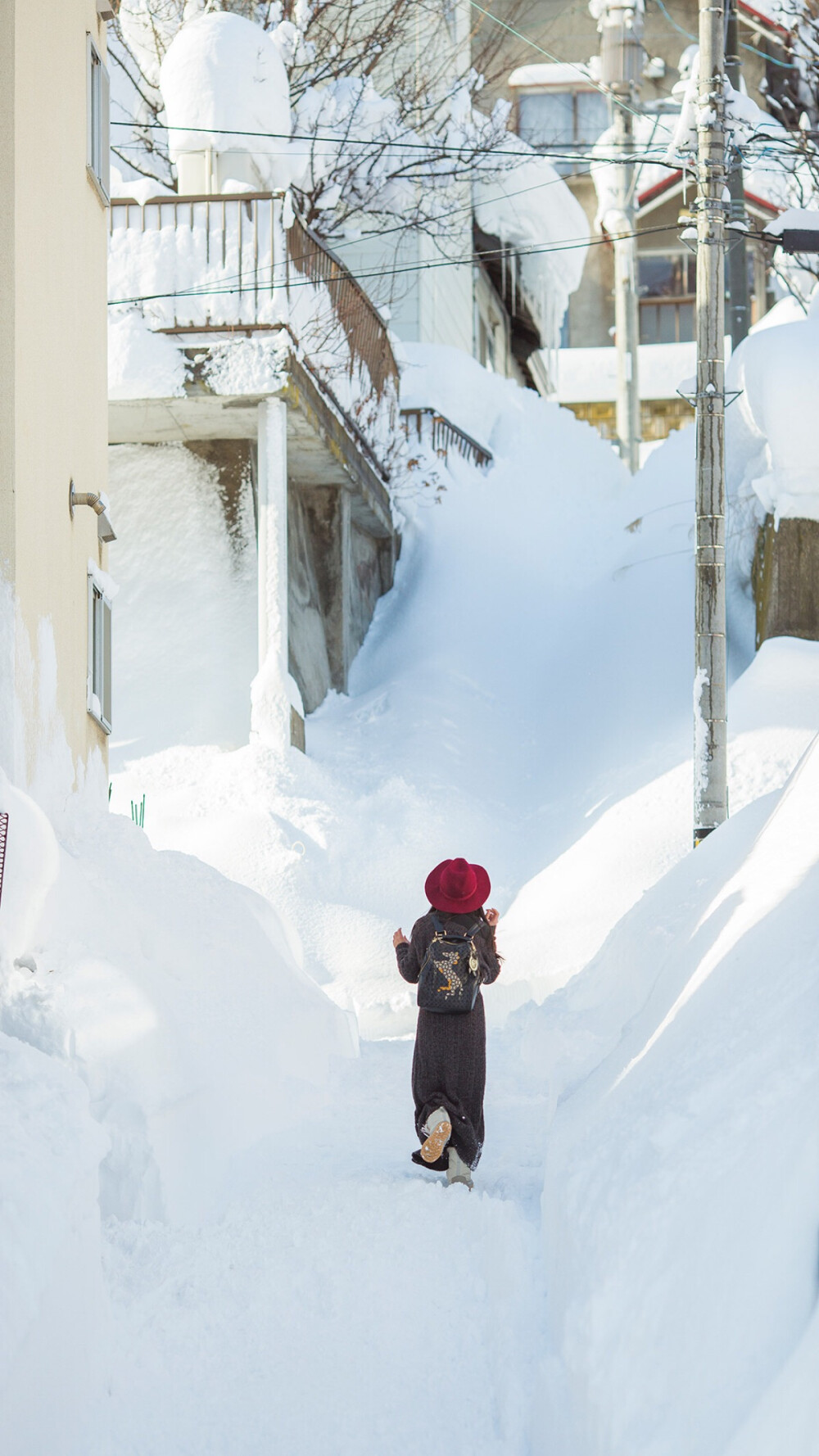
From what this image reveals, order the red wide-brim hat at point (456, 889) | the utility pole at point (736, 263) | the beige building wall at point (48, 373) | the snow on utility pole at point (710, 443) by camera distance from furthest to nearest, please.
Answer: the utility pole at point (736, 263) → the snow on utility pole at point (710, 443) → the beige building wall at point (48, 373) → the red wide-brim hat at point (456, 889)

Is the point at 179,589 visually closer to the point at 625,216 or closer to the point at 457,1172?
the point at 457,1172

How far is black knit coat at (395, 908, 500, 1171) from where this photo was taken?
5.91 m

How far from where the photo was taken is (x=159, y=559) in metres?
15.3

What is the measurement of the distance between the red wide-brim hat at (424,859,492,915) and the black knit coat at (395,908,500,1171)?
0.05m

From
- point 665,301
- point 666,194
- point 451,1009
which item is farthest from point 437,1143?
point 665,301

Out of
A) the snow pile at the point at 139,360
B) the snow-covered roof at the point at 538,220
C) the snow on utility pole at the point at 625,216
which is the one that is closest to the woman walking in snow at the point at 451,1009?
the snow pile at the point at 139,360

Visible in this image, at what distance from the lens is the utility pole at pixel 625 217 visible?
26.1 m

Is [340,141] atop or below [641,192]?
below

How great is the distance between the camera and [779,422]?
1442 centimetres

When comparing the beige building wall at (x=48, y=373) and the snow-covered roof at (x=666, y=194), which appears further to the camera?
the snow-covered roof at (x=666, y=194)

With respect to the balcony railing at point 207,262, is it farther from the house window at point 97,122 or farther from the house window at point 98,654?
the house window at point 98,654

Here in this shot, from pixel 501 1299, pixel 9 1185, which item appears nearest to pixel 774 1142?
pixel 501 1299

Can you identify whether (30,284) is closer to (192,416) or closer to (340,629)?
(192,416)

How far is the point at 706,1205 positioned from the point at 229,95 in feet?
42.8
